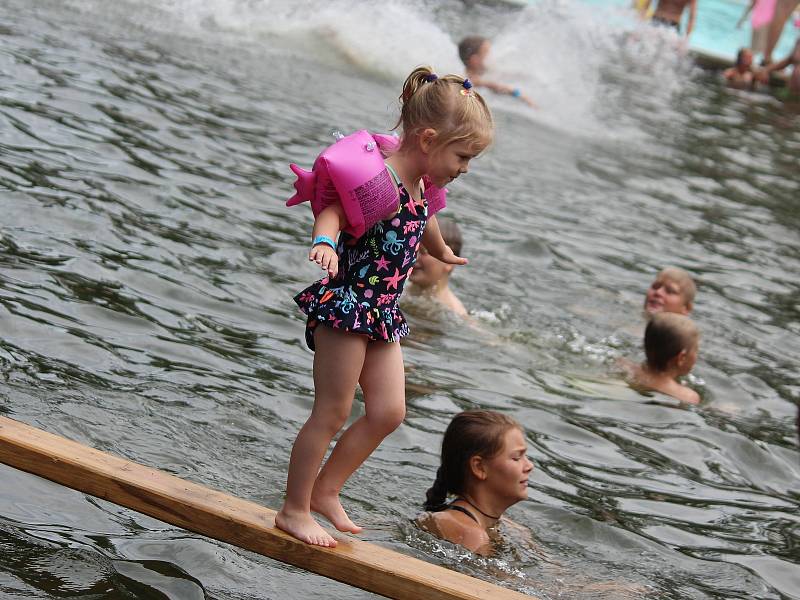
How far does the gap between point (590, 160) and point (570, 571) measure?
9.20 meters

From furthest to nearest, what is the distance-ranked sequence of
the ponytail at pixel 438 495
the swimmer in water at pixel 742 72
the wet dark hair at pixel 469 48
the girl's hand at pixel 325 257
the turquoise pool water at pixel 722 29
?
the turquoise pool water at pixel 722 29 → the swimmer in water at pixel 742 72 → the wet dark hair at pixel 469 48 → the ponytail at pixel 438 495 → the girl's hand at pixel 325 257

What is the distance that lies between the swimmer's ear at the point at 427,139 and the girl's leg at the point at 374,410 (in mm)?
677

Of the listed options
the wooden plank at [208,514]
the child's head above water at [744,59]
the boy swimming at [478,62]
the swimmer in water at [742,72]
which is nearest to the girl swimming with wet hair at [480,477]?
the wooden plank at [208,514]

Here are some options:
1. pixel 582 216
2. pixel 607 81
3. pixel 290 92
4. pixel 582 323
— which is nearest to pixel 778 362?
pixel 582 323

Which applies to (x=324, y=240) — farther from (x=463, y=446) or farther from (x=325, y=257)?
(x=463, y=446)

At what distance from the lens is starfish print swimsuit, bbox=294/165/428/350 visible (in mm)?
4066

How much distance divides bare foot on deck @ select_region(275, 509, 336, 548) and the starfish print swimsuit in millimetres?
620

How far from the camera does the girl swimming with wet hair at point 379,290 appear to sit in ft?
13.2

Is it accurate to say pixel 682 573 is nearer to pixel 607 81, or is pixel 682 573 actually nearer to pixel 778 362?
pixel 778 362

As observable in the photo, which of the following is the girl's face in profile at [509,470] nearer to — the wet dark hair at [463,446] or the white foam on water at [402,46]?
the wet dark hair at [463,446]

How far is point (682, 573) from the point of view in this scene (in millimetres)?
5320

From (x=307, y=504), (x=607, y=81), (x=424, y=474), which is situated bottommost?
(x=424, y=474)

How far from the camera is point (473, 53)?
15773 mm

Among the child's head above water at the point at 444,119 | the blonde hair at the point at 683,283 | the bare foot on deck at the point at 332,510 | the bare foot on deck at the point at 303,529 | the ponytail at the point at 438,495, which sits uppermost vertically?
the child's head above water at the point at 444,119
